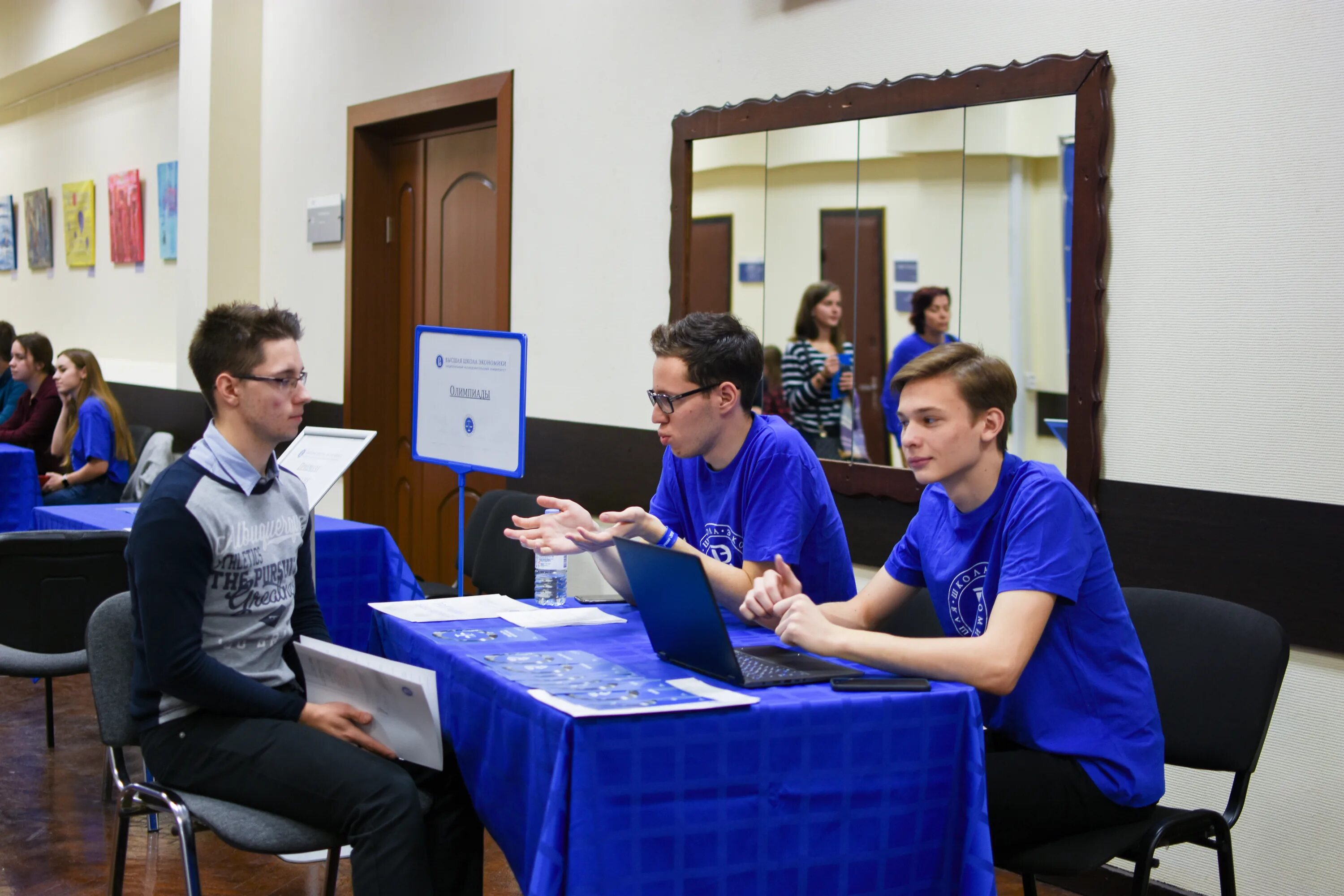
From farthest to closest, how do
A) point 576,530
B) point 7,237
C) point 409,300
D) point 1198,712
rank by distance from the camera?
point 7,237 < point 409,300 < point 576,530 < point 1198,712

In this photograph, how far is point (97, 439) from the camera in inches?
217

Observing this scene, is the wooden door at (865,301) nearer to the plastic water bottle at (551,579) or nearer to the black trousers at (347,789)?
the plastic water bottle at (551,579)

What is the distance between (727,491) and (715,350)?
0.96 feet

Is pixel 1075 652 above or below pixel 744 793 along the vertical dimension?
above

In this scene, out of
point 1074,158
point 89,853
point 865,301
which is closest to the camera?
point 1074,158

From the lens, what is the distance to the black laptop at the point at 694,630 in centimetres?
177

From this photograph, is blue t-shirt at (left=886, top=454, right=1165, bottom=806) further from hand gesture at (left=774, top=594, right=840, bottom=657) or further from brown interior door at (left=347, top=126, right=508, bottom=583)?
brown interior door at (left=347, top=126, right=508, bottom=583)

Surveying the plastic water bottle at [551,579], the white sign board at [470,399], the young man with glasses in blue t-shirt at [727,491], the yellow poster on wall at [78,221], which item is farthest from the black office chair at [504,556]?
the yellow poster on wall at [78,221]

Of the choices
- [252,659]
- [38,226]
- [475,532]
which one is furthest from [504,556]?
[38,226]

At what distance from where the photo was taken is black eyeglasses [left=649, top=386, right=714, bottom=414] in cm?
244

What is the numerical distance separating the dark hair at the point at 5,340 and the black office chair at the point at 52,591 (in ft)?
12.5

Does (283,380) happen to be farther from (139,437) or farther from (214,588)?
(139,437)

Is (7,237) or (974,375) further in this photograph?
(7,237)

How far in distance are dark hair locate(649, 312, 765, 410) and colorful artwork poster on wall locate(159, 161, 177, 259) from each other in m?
5.79
